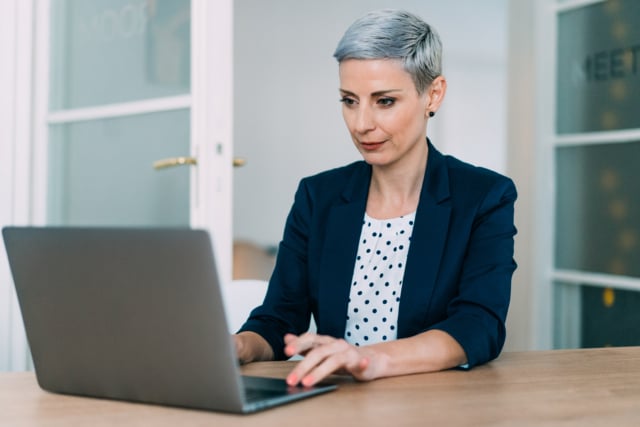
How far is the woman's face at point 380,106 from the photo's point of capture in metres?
1.54

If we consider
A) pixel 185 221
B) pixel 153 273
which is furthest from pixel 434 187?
pixel 185 221

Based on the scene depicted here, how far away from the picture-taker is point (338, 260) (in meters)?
1.67

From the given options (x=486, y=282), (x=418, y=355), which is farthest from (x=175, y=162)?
(x=418, y=355)

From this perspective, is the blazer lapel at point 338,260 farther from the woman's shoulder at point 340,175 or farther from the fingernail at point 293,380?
the fingernail at point 293,380

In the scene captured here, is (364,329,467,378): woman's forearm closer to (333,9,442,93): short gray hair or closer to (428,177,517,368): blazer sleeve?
(428,177,517,368): blazer sleeve

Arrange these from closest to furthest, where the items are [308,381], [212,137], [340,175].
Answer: [308,381]
[340,175]
[212,137]

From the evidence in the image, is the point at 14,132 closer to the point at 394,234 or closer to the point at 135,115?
the point at 135,115

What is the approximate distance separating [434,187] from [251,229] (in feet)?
11.4

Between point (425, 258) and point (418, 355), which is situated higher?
point (425, 258)

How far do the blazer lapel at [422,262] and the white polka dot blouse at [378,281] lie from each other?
5cm

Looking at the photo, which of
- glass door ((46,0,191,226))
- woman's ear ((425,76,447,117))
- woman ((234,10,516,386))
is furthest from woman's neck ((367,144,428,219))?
glass door ((46,0,191,226))

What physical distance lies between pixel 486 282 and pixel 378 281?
0.24 m

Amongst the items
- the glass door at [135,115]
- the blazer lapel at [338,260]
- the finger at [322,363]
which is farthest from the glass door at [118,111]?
the finger at [322,363]

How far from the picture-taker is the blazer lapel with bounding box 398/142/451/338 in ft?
5.16
